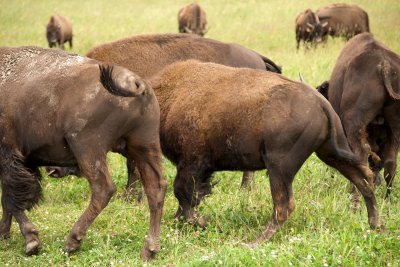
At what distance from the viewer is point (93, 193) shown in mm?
5605

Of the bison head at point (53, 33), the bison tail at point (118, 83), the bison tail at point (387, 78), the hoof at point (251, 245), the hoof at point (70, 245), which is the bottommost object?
the bison head at point (53, 33)

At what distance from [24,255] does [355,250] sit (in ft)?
9.20

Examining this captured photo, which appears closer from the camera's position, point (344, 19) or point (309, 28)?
point (309, 28)

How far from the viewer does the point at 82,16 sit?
30094 millimetres

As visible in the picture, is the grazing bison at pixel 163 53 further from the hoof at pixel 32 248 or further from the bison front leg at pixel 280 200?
the hoof at pixel 32 248

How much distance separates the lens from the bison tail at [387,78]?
6.62m

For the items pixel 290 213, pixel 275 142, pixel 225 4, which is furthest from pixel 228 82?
→ pixel 225 4

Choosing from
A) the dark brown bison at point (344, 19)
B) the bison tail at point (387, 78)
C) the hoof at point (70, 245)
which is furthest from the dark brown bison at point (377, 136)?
the dark brown bison at point (344, 19)

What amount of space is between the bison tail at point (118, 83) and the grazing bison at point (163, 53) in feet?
10.1

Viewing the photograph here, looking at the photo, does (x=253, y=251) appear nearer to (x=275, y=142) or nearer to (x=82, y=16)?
(x=275, y=142)

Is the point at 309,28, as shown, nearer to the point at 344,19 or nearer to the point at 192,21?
the point at 344,19

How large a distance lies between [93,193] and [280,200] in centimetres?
164

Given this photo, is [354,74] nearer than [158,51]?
Yes

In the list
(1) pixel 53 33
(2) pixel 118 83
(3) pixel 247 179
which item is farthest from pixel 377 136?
(1) pixel 53 33
